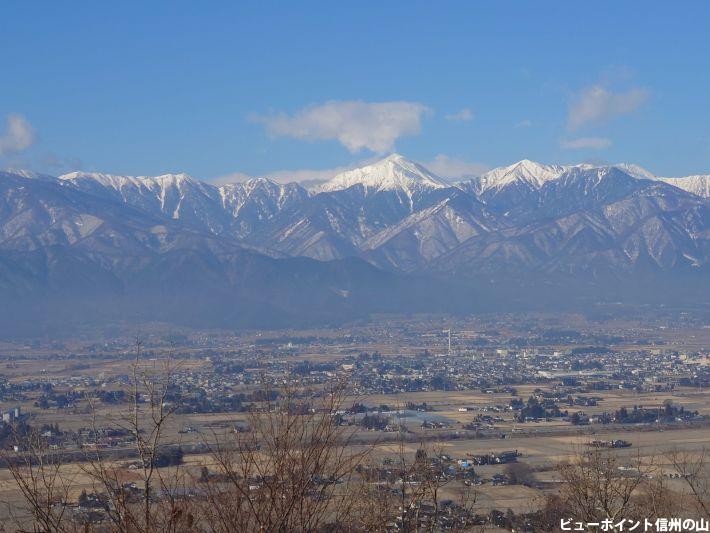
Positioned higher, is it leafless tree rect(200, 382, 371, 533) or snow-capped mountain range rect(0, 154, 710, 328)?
snow-capped mountain range rect(0, 154, 710, 328)

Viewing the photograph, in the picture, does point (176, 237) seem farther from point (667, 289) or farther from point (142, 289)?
point (667, 289)

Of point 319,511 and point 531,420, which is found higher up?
point 319,511

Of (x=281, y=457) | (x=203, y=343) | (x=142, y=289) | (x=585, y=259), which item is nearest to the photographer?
(x=281, y=457)

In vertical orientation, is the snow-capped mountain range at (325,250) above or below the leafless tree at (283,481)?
above

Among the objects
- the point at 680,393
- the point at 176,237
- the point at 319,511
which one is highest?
the point at 176,237

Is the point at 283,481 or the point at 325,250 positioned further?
the point at 325,250

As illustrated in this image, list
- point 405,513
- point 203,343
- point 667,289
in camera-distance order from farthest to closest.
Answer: point 667,289, point 203,343, point 405,513

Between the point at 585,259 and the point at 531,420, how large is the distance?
431 feet

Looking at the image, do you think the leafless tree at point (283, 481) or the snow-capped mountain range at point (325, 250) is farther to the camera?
the snow-capped mountain range at point (325, 250)

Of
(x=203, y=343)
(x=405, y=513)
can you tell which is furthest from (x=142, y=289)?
(x=405, y=513)

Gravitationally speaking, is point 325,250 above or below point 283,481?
above

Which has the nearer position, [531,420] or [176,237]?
[531,420]

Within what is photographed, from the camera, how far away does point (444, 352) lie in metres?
85.6

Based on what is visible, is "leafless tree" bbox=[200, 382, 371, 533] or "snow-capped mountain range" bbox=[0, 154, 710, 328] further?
"snow-capped mountain range" bbox=[0, 154, 710, 328]
